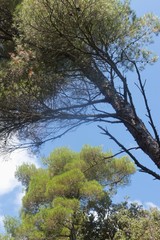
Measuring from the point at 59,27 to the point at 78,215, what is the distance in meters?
7.90

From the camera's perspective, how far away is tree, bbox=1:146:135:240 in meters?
10.1

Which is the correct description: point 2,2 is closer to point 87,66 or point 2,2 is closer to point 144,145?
point 87,66

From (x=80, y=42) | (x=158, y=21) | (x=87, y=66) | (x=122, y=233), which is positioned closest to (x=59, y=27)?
(x=80, y=42)

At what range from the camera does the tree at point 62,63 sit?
→ 12.3 ft

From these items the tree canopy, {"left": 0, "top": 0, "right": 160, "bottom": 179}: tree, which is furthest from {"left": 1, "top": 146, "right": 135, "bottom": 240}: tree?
{"left": 0, "top": 0, "right": 160, "bottom": 179}: tree

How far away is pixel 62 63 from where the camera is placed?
14.7 ft

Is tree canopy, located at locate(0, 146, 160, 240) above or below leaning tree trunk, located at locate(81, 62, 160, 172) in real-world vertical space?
above

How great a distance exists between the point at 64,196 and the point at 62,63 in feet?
23.0

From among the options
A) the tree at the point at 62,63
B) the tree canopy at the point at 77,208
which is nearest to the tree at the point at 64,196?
the tree canopy at the point at 77,208

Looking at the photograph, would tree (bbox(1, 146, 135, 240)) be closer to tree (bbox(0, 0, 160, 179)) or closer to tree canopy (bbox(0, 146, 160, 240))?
tree canopy (bbox(0, 146, 160, 240))

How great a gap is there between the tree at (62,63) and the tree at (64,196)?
5.22 metres

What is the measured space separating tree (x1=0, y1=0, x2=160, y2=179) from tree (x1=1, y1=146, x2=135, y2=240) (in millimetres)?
5216

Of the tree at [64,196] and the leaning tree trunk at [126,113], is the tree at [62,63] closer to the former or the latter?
the leaning tree trunk at [126,113]

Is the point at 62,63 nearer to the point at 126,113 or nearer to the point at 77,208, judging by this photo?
the point at 126,113
